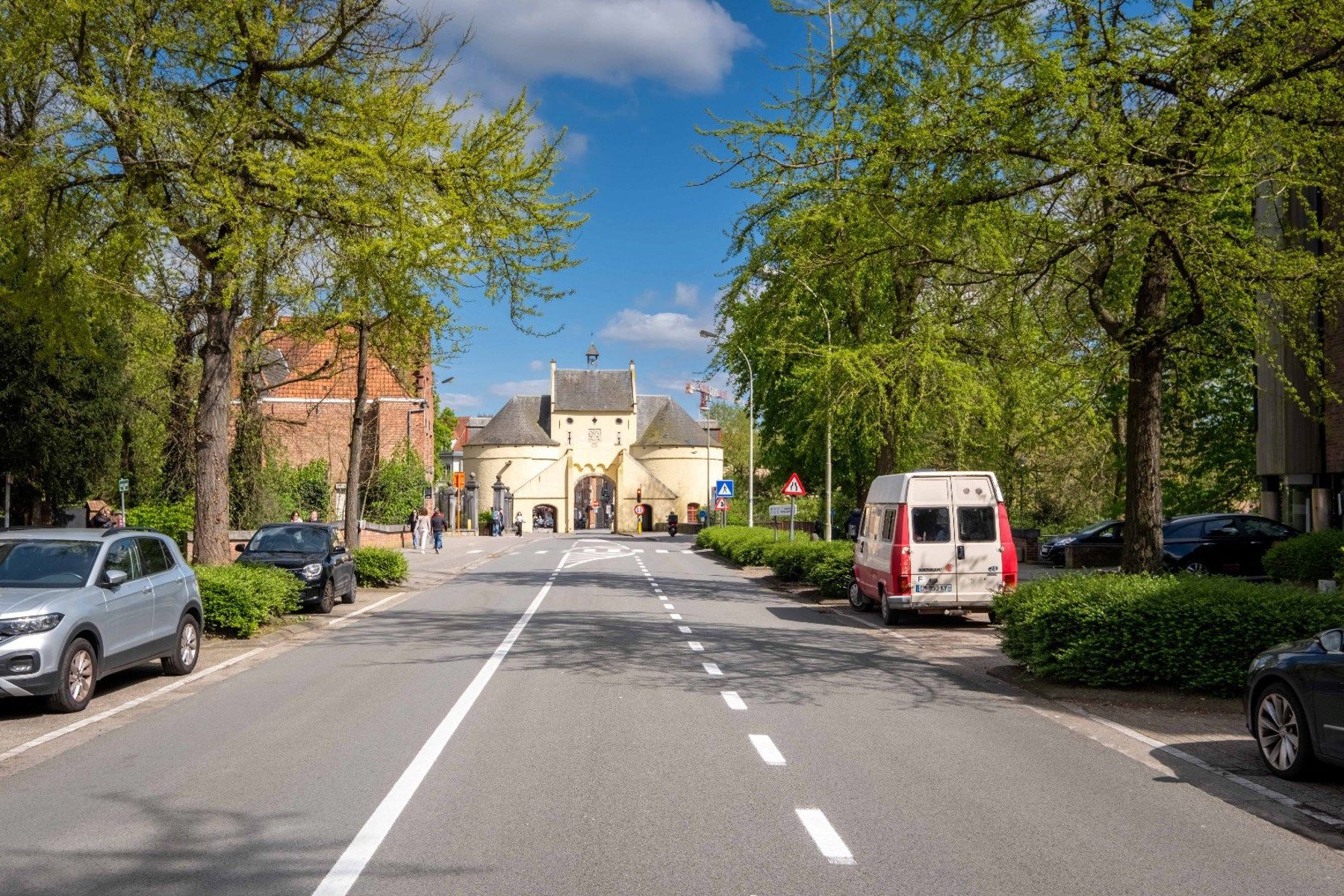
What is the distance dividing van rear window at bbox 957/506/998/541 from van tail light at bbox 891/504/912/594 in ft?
2.72

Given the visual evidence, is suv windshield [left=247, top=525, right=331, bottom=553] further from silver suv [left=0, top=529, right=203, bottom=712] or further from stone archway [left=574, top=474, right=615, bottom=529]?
stone archway [left=574, top=474, right=615, bottom=529]

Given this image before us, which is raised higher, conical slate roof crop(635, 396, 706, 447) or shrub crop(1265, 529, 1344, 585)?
conical slate roof crop(635, 396, 706, 447)

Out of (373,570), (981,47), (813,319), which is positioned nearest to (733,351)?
(813,319)

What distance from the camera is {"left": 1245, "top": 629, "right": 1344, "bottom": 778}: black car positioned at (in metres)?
6.73

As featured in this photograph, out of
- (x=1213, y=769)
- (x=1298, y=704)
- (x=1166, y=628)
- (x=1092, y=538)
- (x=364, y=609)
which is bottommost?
(x=364, y=609)

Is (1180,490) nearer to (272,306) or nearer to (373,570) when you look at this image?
(373,570)

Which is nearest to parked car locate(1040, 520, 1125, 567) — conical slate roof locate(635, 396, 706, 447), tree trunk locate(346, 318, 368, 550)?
tree trunk locate(346, 318, 368, 550)

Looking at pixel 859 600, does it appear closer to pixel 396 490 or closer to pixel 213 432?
pixel 213 432

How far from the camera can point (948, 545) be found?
1673cm

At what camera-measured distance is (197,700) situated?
10266mm

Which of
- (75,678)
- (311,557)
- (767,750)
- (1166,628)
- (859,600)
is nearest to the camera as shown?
(767,750)

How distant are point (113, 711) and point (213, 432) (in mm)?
6762

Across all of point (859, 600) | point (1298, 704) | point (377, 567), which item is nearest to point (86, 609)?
point (1298, 704)

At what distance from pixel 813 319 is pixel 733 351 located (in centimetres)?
221
